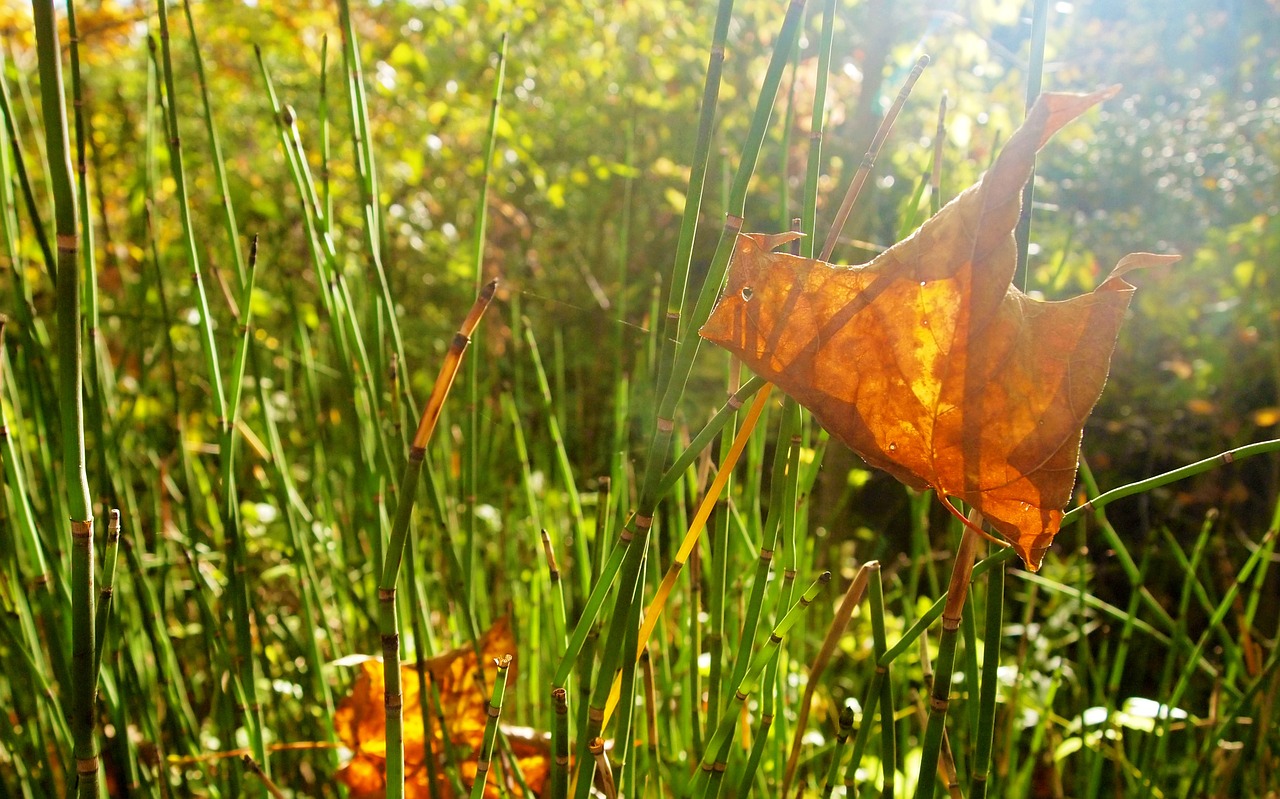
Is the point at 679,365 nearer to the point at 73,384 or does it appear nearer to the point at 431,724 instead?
the point at 73,384

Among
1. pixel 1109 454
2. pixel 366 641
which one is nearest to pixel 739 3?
pixel 1109 454

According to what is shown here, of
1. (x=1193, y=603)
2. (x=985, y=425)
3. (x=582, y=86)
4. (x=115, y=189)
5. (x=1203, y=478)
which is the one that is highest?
(x=582, y=86)

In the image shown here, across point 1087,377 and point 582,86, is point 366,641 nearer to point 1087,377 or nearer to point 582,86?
point 1087,377

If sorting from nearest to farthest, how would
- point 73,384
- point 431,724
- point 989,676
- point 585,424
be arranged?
point 73,384 < point 989,676 < point 431,724 < point 585,424

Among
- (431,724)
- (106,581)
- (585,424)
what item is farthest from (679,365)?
(585,424)

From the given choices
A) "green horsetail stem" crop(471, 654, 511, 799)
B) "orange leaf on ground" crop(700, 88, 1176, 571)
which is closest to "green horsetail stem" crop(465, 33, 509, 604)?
"green horsetail stem" crop(471, 654, 511, 799)

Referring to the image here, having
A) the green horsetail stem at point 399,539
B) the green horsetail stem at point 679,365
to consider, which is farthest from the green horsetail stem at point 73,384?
the green horsetail stem at point 679,365

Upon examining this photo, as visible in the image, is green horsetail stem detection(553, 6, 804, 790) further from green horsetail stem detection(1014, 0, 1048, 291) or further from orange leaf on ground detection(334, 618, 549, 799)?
orange leaf on ground detection(334, 618, 549, 799)
